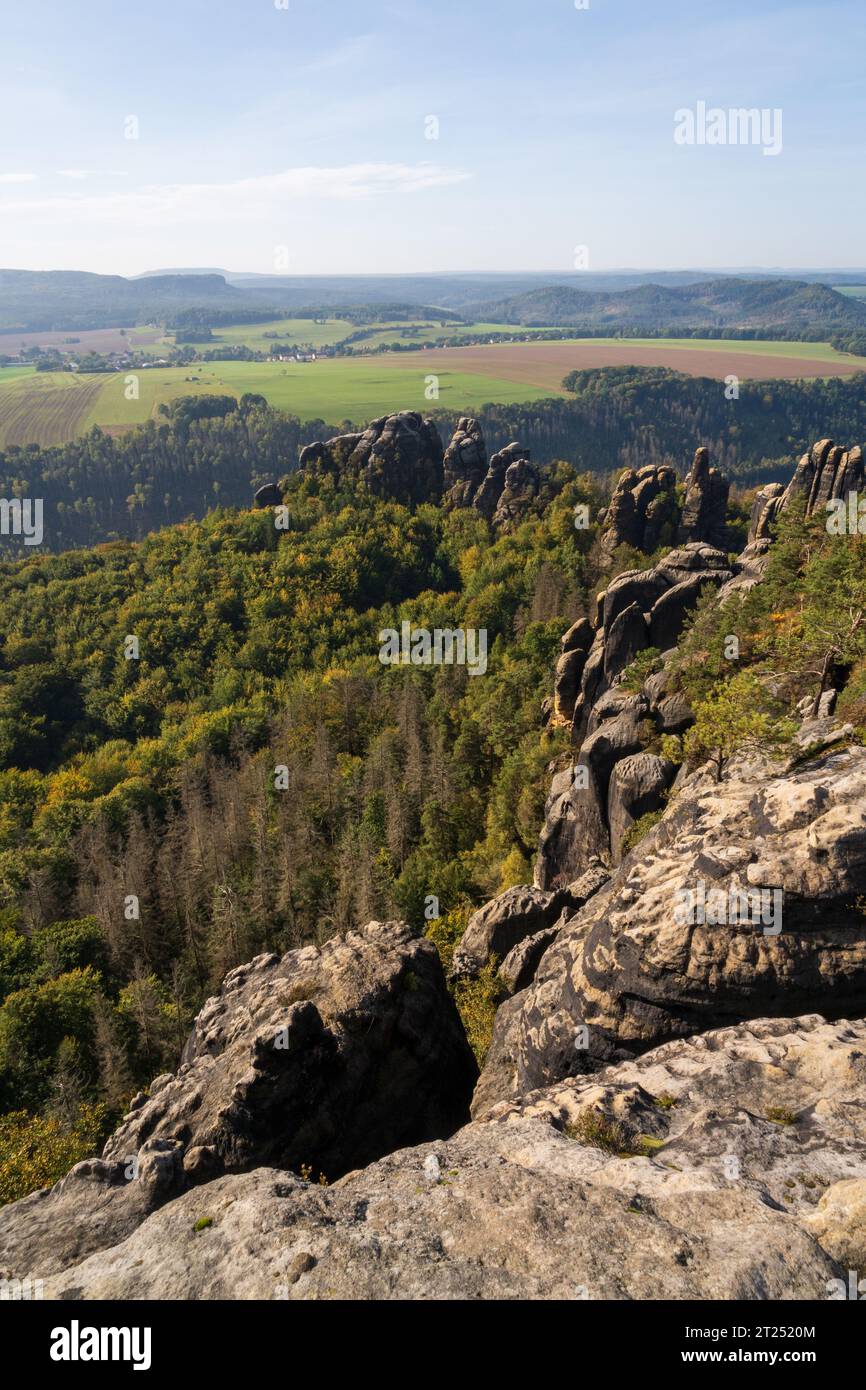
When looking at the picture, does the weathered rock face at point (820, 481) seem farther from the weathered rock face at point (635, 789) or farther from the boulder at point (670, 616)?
the weathered rock face at point (635, 789)

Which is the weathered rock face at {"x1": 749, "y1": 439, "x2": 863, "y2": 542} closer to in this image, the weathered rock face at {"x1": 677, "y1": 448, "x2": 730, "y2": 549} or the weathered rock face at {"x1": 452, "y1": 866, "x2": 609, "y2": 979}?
the weathered rock face at {"x1": 677, "y1": 448, "x2": 730, "y2": 549}

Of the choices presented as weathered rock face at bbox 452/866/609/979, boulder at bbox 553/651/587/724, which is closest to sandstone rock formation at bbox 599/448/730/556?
boulder at bbox 553/651/587/724

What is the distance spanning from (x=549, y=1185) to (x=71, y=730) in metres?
90.4

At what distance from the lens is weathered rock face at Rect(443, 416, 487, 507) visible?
12438cm

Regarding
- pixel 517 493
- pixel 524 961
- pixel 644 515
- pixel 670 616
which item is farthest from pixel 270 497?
pixel 524 961

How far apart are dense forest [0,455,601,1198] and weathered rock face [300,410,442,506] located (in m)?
5.02

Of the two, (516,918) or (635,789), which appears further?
(635,789)

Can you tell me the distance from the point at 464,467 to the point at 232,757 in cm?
6923

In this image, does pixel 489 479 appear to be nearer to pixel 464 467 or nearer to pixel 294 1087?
pixel 464 467

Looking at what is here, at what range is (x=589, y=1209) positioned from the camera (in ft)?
41.6

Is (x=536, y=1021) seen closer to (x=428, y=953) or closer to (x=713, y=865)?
(x=428, y=953)

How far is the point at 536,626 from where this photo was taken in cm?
8369

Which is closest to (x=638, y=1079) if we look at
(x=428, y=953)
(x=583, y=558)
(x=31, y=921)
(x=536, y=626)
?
(x=428, y=953)

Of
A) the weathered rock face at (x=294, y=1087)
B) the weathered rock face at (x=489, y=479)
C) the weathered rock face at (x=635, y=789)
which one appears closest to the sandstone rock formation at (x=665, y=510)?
the weathered rock face at (x=489, y=479)
